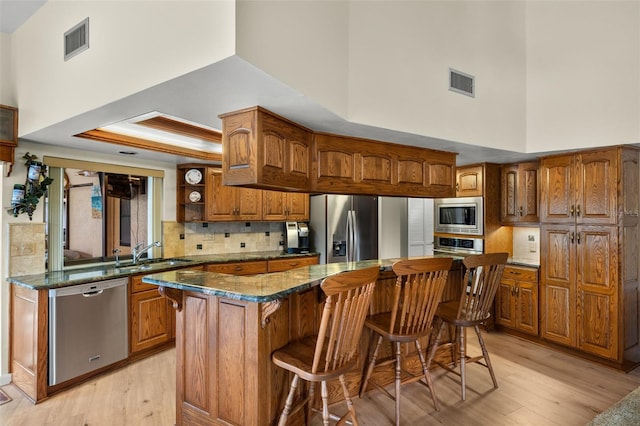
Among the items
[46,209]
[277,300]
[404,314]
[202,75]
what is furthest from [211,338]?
[46,209]

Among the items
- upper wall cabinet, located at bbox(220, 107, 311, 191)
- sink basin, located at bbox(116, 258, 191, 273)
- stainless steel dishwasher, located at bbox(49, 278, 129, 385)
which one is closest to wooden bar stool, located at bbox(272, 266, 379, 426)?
upper wall cabinet, located at bbox(220, 107, 311, 191)

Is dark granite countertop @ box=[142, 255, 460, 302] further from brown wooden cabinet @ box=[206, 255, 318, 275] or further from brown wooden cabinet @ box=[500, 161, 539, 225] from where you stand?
brown wooden cabinet @ box=[500, 161, 539, 225]

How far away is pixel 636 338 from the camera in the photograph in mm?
3461

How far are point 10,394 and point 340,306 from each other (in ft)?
9.68

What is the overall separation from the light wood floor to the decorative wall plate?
2098mm

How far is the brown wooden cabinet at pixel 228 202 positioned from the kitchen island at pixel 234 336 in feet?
7.13

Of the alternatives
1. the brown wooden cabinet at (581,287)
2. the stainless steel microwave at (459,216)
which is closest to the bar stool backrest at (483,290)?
the brown wooden cabinet at (581,287)

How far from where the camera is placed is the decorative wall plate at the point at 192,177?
14.5 feet

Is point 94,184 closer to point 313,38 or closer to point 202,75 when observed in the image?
point 202,75

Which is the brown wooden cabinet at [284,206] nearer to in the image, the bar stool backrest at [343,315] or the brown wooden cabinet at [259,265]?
the brown wooden cabinet at [259,265]

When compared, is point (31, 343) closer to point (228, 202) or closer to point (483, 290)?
point (228, 202)

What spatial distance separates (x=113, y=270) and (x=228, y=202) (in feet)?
5.30

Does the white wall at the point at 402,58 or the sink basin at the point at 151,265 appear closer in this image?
the white wall at the point at 402,58

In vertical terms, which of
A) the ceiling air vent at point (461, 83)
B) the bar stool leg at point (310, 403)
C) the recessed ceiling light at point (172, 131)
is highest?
the ceiling air vent at point (461, 83)
